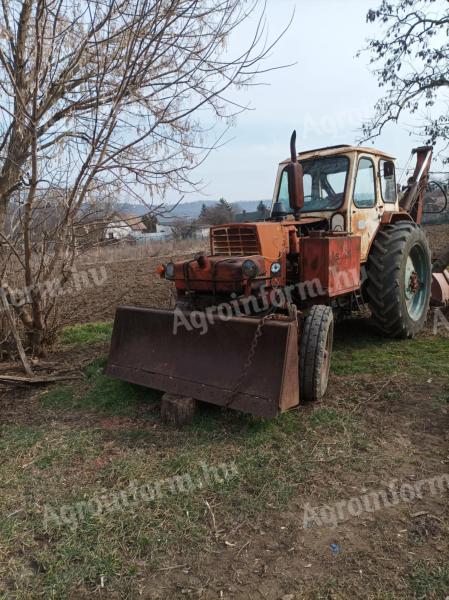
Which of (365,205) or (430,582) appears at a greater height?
(365,205)

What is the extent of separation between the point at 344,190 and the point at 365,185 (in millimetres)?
453

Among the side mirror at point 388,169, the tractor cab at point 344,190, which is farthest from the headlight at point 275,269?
the side mirror at point 388,169

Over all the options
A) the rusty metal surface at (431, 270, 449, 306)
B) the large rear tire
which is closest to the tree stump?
the large rear tire

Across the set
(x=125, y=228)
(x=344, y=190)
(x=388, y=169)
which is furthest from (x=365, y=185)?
(x=125, y=228)

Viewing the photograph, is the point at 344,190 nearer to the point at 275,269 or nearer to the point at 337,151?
the point at 337,151

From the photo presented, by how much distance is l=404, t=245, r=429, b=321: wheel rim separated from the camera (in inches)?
239

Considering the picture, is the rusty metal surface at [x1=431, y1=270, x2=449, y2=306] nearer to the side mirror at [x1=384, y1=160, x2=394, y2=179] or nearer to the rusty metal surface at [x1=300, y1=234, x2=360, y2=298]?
the side mirror at [x1=384, y1=160, x2=394, y2=179]

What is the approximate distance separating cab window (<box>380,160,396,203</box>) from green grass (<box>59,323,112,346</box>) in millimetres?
4146

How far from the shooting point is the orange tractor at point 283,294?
366 cm

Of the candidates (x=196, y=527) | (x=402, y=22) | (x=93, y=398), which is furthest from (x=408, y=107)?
(x=196, y=527)

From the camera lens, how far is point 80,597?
218 centimetres

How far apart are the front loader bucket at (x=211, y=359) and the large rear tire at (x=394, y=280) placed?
7.27ft

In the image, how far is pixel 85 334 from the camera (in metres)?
6.80

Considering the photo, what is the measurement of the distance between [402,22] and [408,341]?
9199 millimetres
